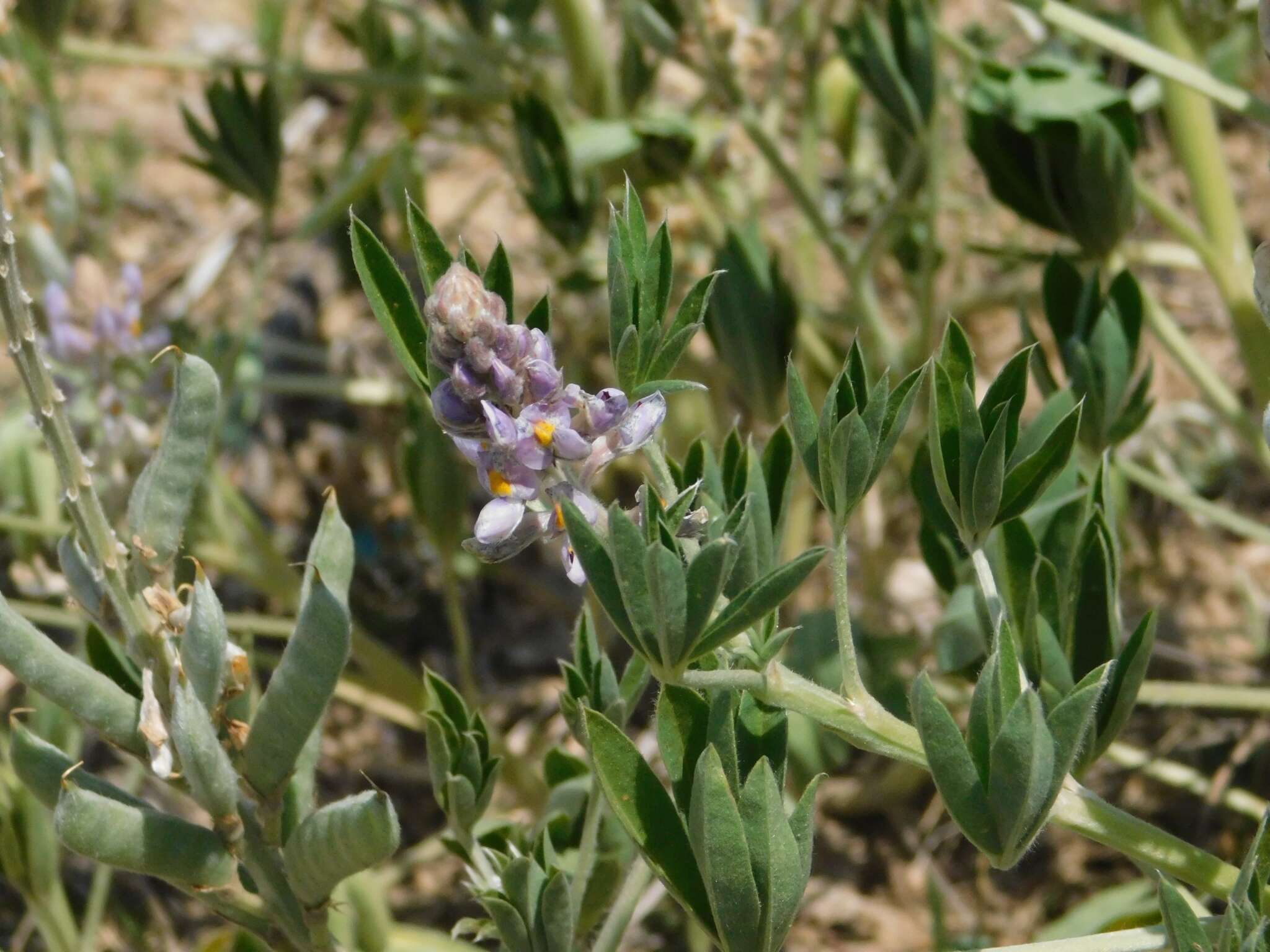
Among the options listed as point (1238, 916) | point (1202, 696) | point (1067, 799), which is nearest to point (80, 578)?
point (1067, 799)

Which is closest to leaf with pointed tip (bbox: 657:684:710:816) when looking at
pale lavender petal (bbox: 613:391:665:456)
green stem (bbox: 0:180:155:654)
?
pale lavender petal (bbox: 613:391:665:456)

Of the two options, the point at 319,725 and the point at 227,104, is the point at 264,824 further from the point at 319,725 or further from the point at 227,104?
the point at 227,104

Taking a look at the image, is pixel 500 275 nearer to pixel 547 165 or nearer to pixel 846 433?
pixel 846 433

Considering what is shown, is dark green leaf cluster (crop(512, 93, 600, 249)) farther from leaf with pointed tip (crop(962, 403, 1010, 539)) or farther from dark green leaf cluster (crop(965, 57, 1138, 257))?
leaf with pointed tip (crop(962, 403, 1010, 539))

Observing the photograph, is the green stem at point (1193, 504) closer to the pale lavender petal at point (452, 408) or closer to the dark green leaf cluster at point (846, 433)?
the dark green leaf cluster at point (846, 433)

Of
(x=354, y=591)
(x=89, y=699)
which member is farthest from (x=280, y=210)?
(x=89, y=699)

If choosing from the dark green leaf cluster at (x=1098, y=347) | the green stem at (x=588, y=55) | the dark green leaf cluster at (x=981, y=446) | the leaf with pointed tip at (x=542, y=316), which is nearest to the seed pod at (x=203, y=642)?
the leaf with pointed tip at (x=542, y=316)
